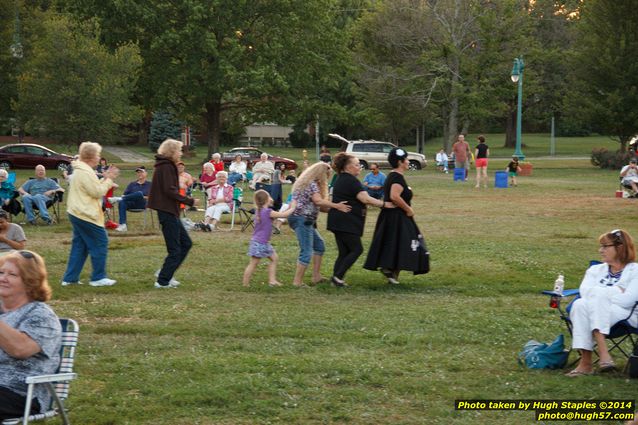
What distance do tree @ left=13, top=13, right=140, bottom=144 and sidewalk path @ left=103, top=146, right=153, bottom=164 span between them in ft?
38.0

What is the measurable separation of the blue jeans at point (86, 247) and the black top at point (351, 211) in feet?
9.25

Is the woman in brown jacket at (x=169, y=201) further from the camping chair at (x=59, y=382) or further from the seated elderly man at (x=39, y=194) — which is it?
the seated elderly man at (x=39, y=194)

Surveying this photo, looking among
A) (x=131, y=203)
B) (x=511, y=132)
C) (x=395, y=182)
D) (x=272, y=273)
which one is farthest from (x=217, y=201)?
(x=511, y=132)

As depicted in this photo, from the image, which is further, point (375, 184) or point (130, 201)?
point (375, 184)

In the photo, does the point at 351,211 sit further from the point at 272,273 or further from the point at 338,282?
the point at 272,273

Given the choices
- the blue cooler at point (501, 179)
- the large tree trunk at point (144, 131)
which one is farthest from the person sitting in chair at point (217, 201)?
the large tree trunk at point (144, 131)

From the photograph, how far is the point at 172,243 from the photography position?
37.7ft

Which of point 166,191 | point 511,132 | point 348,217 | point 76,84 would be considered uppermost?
point 76,84

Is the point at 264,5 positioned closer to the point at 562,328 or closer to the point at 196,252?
the point at 196,252

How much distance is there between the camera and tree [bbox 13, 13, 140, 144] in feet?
142

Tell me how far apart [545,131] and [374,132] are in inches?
958

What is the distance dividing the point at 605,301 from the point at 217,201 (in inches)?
505

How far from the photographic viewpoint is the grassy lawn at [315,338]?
666cm

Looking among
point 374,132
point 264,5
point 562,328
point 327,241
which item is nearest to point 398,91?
point 264,5
